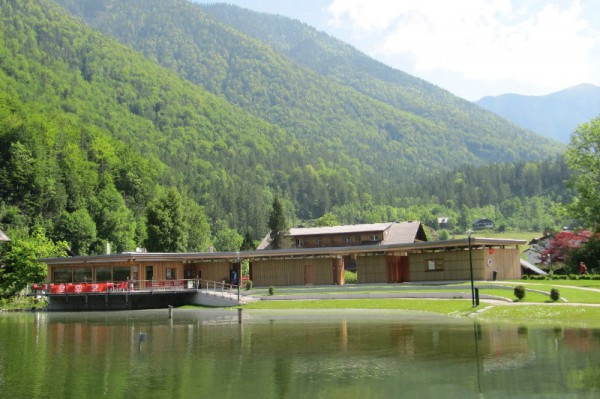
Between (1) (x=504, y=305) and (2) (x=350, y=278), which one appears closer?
(1) (x=504, y=305)

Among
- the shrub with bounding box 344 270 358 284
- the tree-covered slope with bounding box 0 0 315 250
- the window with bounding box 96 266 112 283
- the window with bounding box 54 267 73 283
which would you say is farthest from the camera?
the tree-covered slope with bounding box 0 0 315 250

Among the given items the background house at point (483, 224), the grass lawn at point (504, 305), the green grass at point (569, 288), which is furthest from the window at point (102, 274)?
the background house at point (483, 224)

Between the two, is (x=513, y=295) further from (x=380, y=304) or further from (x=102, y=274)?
(x=102, y=274)

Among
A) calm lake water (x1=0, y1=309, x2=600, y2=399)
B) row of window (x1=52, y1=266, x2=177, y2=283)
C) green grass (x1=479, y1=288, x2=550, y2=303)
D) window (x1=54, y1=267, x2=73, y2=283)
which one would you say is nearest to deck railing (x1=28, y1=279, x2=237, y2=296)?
row of window (x1=52, y1=266, x2=177, y2=283)

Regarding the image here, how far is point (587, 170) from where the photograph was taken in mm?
66250

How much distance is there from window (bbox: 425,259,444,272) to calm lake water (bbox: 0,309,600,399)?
851 inches

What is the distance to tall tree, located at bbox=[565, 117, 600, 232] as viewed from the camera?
62781mm

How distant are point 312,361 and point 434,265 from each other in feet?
126

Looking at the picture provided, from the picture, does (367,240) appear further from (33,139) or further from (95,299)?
(33,139)

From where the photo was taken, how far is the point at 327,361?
965 inches

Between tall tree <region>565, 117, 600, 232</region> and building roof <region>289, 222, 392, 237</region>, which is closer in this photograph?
tall tree <region>565, 117, 600, 232</region>

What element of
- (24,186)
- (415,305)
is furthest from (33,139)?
(415,305)

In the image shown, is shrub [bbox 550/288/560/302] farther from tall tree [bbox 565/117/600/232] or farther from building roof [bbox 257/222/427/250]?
building roof [bbox 257/222/427/250]

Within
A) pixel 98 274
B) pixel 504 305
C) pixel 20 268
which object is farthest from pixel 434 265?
pixel 20 268
